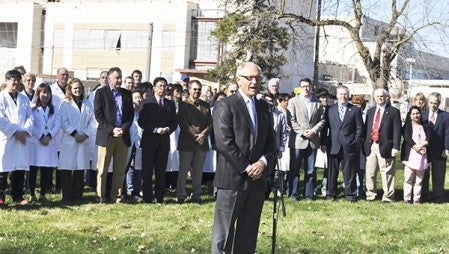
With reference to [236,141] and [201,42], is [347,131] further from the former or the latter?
[201,42]

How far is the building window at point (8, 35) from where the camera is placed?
208 feet

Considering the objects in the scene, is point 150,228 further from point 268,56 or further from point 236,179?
point 268,56

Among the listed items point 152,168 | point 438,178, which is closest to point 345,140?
point 438,178

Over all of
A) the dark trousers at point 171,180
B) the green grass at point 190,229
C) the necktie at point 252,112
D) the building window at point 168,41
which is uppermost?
the building window at point 168,41

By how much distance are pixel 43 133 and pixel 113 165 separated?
127 cm

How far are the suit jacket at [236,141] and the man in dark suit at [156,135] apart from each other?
486 centimetres

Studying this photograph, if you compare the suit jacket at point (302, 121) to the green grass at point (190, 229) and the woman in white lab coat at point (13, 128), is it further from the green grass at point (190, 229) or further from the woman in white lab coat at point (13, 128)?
the woman in white lab coat at point (13, 128)

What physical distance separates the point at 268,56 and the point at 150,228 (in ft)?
87.7

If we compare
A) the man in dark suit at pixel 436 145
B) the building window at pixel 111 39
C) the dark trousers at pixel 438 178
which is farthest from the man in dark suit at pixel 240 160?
the building window at pixel 111 39

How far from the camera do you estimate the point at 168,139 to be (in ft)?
39.9

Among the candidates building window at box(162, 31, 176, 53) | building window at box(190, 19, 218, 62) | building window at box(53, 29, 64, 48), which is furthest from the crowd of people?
building window at box(53, 29, 64, 48)

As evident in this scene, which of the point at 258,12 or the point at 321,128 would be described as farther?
the point at 258,12

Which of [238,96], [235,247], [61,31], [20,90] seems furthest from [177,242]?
[61,31]

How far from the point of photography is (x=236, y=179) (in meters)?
7.06
